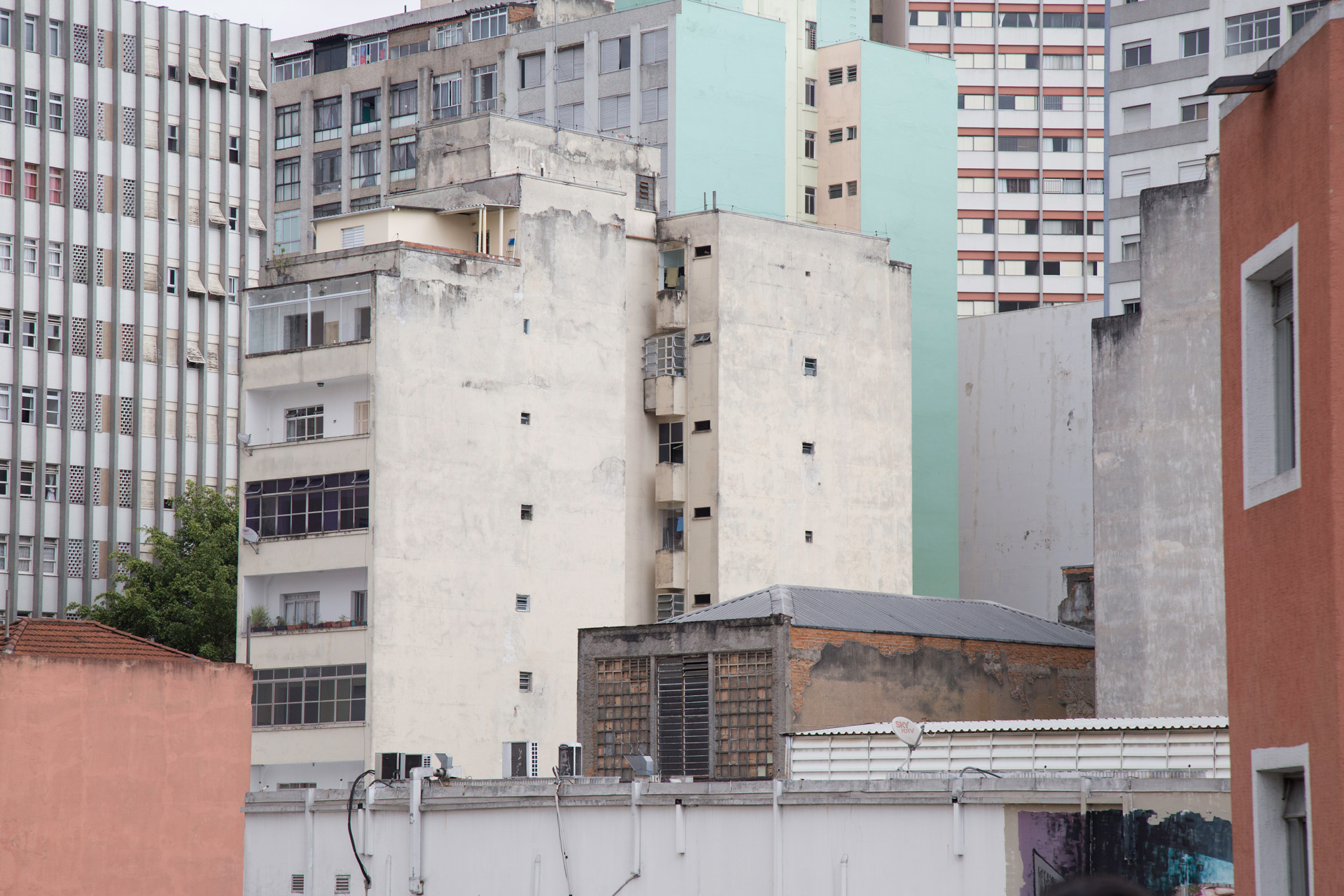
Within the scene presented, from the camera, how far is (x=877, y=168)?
87.1m

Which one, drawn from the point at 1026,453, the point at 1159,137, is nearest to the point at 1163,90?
the point at 1159,137

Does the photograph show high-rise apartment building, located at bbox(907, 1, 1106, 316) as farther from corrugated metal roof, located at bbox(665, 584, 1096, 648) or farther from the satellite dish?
the satellite dish

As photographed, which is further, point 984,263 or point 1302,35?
point 984,263

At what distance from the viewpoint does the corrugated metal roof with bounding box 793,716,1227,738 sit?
3434 centimetres

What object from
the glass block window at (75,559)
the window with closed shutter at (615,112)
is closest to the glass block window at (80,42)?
the glass block window at (75,559)

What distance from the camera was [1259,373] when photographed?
54.4 ft

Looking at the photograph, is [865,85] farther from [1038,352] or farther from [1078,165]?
[1078,165]

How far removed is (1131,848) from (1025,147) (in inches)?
3209

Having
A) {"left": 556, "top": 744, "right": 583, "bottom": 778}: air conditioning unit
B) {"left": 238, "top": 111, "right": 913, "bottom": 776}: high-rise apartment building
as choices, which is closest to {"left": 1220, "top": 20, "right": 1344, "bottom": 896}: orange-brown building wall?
{"left": 556, "top": 744, "right": 583, "bottom": 778}: air conditioning unit

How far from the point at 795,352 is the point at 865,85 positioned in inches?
990

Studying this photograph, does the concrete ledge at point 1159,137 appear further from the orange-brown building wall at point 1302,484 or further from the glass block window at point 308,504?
the orange-brown building wall at point 1302,484

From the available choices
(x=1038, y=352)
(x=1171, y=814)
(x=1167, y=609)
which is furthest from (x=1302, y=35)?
(x=1038, y=352)

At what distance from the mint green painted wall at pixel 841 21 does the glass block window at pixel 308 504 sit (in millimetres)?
39770

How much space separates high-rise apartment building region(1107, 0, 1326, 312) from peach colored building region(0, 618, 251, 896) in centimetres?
2641
